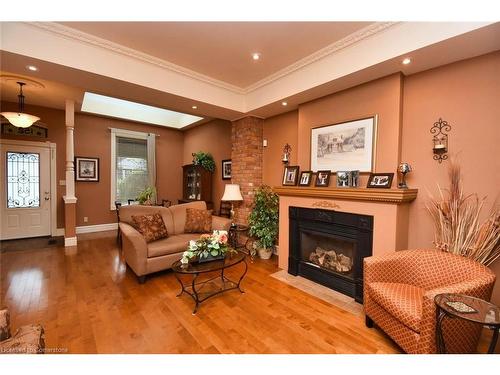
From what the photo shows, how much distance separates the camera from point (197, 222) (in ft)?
12.9

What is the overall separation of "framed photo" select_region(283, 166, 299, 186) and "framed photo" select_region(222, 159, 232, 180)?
1.75 m

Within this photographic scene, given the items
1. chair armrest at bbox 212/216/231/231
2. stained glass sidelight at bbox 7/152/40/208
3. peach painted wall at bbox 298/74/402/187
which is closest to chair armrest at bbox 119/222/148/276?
chair armrest at bbox 212/216/231/231

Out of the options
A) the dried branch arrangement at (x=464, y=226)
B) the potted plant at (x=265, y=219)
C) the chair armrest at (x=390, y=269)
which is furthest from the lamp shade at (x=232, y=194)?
the dried branch arrangement at (x=464, y=226)

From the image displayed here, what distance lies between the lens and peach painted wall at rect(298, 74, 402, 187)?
2600 millimetres

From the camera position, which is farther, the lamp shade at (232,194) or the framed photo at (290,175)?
the lamp shade at (232,194)

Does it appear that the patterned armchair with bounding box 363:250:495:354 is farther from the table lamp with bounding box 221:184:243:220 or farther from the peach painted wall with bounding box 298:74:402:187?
the table lamp with bounding box 221:184:243:220

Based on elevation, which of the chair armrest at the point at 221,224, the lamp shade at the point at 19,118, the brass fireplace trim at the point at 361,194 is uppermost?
the lamp shade at the point at 19,118

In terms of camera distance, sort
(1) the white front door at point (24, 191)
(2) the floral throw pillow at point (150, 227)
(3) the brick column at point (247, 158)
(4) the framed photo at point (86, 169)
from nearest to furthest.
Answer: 1. (2) the floral throw pillow at point (150, 227)
2. (3) the brick column at point (247, 158)
3. (1) the white front door at point (24, 191)
4. (4) the framed photo at point (86, 169)

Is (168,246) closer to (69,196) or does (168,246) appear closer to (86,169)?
(69,196)

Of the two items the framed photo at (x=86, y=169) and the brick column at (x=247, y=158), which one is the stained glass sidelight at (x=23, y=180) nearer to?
the framed photo at (x=86, y=169)

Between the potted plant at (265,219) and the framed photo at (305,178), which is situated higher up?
the framed photo at (305,178)

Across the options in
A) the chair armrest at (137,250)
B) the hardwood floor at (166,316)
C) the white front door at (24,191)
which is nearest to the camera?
the hardwood floor at (166,316)

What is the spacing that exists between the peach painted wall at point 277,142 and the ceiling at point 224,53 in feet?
1.89

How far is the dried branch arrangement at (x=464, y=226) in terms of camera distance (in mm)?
2062
